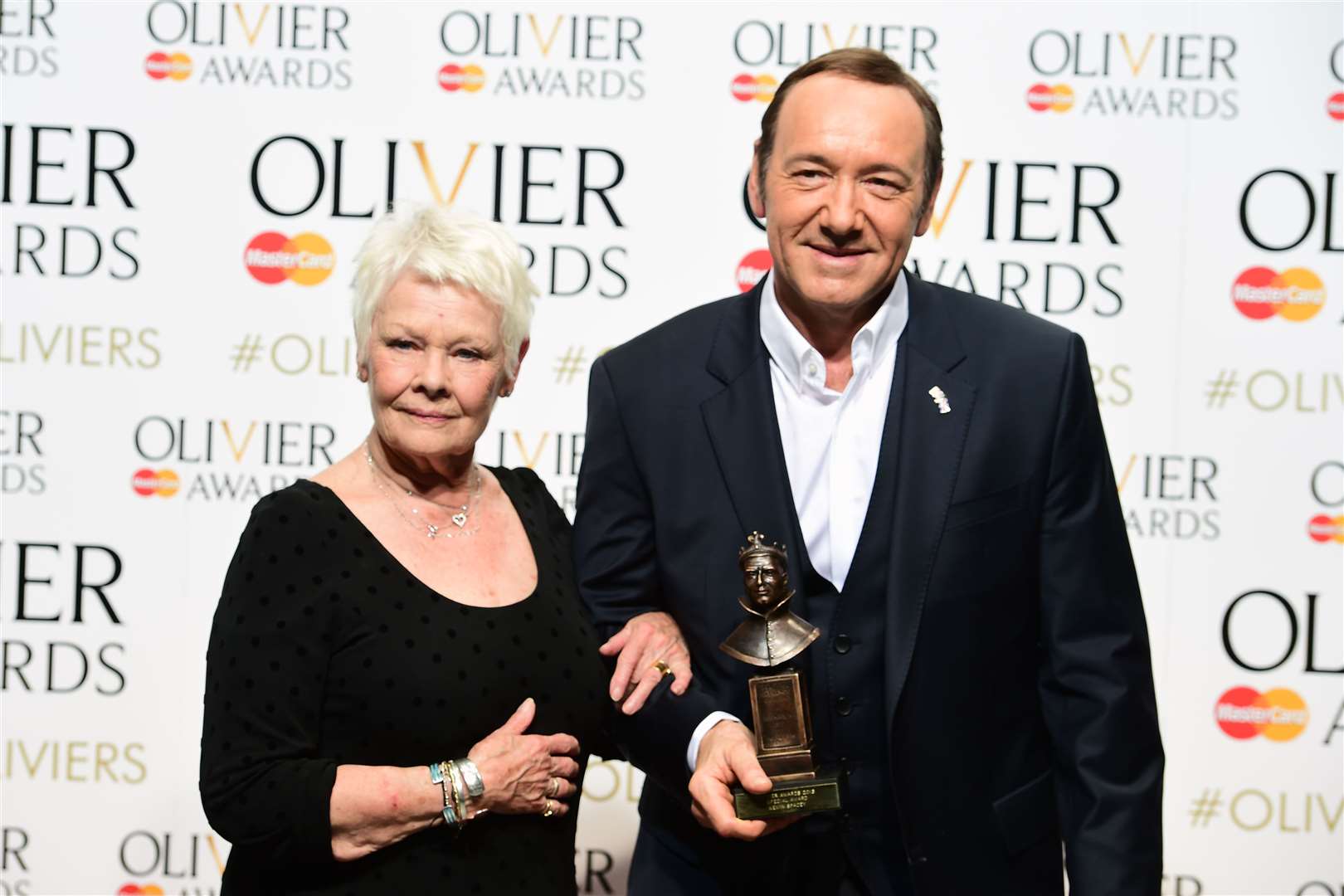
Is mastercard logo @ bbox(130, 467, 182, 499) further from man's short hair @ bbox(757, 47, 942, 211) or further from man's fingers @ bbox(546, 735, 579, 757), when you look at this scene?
man's short hair @ bbox(757, 47, 942, 211)

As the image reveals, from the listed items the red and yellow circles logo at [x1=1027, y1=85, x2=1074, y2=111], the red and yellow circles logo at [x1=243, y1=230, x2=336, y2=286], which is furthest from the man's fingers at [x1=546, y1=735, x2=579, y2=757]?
the red and yellow circles logo at [x1=1027, y1=85, x2=1074, y2=111]

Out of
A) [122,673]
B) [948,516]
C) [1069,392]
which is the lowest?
[122,673]

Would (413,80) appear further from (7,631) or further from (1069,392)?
(1069,392)

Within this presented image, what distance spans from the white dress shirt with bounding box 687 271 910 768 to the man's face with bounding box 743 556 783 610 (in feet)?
0.47

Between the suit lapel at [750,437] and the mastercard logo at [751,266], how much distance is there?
129cm

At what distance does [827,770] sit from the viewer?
185cm

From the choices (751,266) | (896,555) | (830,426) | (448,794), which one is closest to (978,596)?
(896,555)

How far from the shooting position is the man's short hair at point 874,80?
1978 mm

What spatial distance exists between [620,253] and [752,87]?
0.54 meters

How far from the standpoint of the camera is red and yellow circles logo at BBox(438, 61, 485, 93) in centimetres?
333

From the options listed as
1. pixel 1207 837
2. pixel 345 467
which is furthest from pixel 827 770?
pixel 1207 837

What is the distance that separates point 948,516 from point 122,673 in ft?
7.98

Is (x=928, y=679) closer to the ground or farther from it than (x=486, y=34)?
closer to the ground

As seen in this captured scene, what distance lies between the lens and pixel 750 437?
1988mm
